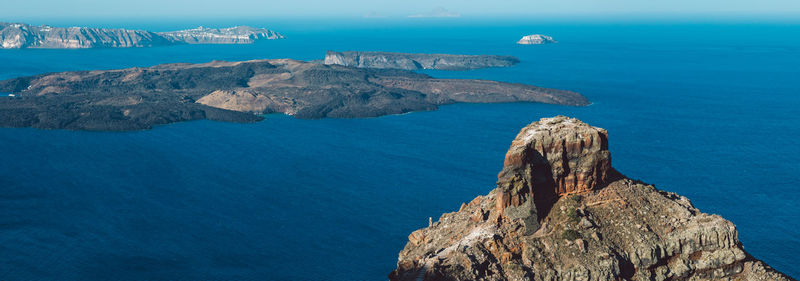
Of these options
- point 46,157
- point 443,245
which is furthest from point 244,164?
point 443,245

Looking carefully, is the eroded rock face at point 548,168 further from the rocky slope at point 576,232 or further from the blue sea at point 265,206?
the blue sea at point 265,206

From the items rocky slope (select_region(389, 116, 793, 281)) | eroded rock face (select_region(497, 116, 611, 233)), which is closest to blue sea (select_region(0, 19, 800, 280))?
rocky slope (select_region(389, 116, 793, 281))

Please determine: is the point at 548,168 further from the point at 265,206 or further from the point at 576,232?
the point at 265,206

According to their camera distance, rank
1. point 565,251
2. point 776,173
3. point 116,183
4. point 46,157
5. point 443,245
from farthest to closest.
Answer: point 46,157 → point 776,173 → point 116,183 → point 443,245 → point 565,251

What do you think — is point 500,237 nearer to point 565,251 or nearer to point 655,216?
point 565,251

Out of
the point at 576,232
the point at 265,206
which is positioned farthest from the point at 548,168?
the point at 265,206

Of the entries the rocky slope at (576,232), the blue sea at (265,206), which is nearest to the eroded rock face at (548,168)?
the rocky slope at (576,232)

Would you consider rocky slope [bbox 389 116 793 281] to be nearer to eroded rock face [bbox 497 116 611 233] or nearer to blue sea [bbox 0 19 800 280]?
eroded rock face [bbox 497 116 611 233]
